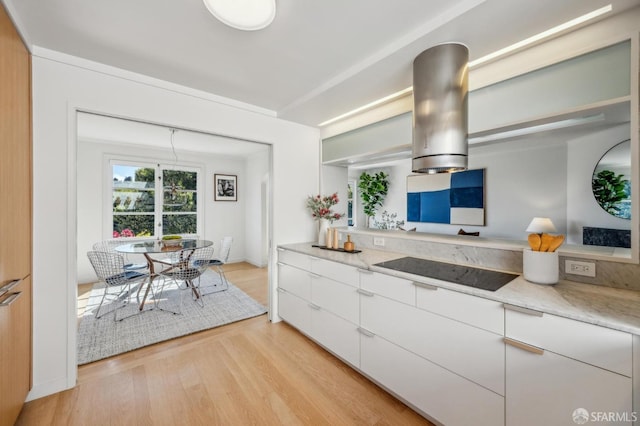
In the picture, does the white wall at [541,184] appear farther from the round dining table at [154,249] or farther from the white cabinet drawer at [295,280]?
the round dining table at [154,249]

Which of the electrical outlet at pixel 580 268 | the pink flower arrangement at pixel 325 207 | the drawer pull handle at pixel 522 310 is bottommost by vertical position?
the drawer pull handle at pixel 522 310

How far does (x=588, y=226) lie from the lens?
6.20 ft

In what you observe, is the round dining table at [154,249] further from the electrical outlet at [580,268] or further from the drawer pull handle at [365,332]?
the electrical outlet at [580,268]

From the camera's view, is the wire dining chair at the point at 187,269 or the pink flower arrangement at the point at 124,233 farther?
the pink flower arrangement at the point at 124,233

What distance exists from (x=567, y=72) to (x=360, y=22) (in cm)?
121

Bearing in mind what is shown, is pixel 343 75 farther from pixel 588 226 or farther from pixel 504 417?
pixel 504 417

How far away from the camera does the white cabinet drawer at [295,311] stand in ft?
8.20

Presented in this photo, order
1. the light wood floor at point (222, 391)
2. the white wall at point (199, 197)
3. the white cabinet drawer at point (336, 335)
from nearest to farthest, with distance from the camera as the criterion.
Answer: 1. the light wood floor at point (222, 391)
2. the white cabinet drawer at point (336, 335)
3. the white wall at point (199, 197)

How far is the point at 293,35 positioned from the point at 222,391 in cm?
251

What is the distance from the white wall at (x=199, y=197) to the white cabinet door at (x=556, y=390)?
4653 mm

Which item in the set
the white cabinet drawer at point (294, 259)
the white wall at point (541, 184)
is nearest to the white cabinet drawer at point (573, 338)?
the white wall at point (541, 184)

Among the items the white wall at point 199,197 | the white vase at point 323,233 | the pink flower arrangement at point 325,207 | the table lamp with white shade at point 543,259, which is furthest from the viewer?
the white wall at point 199,197

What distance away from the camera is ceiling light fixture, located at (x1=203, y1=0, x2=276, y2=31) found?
4.24ft

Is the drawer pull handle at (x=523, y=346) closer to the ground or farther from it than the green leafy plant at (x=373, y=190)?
closer to the ground
